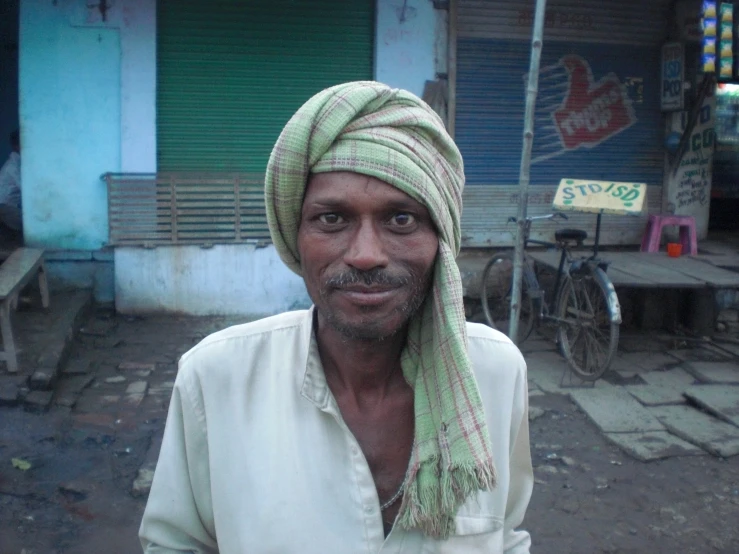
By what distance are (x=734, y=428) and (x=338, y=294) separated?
4330mm

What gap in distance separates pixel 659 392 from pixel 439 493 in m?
4.66

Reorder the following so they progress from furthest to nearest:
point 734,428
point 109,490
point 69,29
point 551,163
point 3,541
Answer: point 551,163 < point 69,29 < point 734,428 < point 109,490 < point 3,541

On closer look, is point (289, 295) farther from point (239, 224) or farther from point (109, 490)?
point (109, 490)

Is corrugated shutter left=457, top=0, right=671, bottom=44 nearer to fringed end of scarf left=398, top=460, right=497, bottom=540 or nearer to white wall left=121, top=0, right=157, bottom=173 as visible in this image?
white wall left=121, top=0, right=157, bottom=173

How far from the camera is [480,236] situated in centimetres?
792

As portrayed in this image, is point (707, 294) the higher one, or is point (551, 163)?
point (551, 163)

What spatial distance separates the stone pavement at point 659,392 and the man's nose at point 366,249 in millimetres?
3642

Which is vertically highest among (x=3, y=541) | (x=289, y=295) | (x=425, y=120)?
(x=425, y=120)

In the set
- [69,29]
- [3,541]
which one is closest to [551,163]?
[69,29]

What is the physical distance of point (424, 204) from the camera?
142 cm

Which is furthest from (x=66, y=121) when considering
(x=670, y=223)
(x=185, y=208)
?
(x=670, y=223)

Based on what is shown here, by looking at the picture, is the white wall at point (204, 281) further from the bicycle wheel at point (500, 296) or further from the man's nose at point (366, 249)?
the man's nose at point (366, 249)

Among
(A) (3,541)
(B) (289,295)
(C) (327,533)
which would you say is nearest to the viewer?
(C) (327,533)

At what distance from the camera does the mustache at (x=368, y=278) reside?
1.40m
